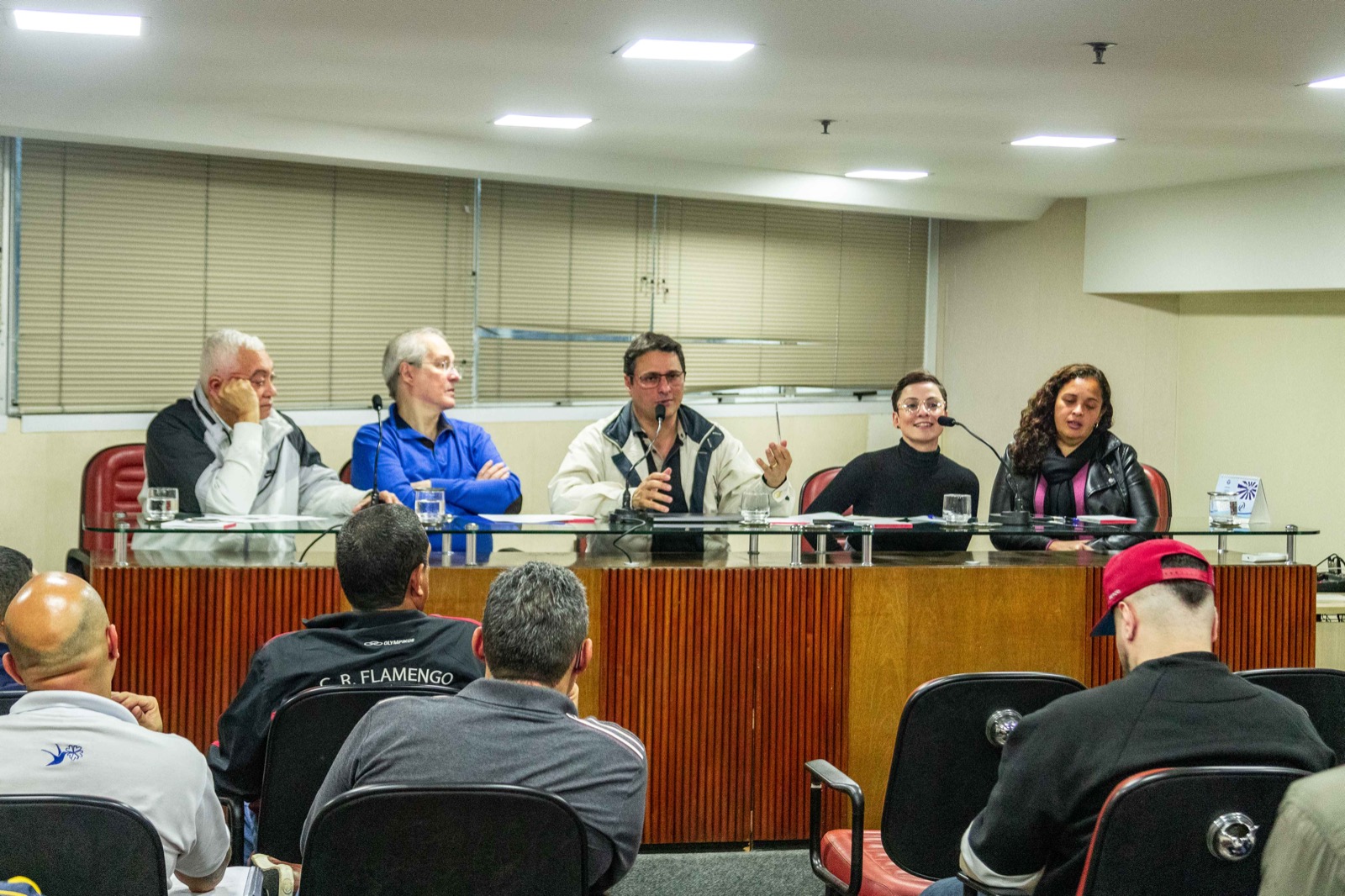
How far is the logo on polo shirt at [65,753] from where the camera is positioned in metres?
1.94

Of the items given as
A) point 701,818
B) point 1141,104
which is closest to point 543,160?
point 1141,104

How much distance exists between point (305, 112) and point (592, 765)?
4483 mm

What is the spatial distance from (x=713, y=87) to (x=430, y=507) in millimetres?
2282

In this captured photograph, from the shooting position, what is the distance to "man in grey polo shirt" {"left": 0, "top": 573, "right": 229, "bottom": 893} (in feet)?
6.37

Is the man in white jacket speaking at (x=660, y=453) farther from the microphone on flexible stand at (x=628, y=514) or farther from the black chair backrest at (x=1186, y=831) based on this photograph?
the black chair backrest at (x=1186, y=831)

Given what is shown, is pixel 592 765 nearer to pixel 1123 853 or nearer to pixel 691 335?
pixel 1123 853

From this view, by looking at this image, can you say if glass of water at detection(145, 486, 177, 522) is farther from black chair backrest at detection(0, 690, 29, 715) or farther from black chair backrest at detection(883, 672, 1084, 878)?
black chair backrest at detection(883, 672, 1084, 878)

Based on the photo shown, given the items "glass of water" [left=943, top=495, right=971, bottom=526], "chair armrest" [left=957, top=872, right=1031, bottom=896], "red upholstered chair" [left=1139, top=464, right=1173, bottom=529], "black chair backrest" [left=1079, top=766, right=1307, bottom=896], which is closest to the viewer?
"black chair backrest" [left=1079, top=766, right=1307, bottom=896]

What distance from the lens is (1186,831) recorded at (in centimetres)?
193

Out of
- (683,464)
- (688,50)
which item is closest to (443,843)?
(683,464)

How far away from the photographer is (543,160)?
A: 6.77m

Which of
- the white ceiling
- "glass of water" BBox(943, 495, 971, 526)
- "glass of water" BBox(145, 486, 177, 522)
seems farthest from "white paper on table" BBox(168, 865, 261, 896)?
the white ceiling

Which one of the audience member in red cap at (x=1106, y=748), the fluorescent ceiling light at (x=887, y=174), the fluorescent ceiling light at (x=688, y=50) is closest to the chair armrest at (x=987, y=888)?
the audience member in red cap at (x=1106, y=748)

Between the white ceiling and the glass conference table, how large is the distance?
4.81 feet
